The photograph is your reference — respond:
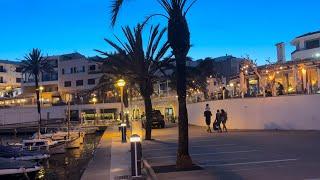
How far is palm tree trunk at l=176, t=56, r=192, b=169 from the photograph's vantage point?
16.1 metres

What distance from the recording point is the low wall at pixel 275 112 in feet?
104

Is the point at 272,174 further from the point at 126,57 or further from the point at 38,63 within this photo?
the point at 38,63

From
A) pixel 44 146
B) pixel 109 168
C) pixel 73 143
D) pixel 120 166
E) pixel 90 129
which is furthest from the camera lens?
pixel 90 129

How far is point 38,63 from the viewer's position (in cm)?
9788

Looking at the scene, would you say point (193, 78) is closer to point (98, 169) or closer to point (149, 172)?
point (98, 169)

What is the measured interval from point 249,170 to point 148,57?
1992cm

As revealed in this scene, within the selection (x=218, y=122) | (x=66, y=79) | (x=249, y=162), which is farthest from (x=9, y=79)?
(x=249, y=162)

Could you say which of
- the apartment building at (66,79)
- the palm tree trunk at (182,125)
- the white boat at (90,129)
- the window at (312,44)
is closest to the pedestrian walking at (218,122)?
the palm tree trunk at (182,125)

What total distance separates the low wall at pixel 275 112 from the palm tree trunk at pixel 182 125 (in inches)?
683

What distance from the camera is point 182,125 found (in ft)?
53.3

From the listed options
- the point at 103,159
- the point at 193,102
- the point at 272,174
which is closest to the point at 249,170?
the point at 272,174

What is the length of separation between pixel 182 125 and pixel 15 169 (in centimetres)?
913

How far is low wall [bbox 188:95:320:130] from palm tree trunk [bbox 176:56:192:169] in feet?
56.9

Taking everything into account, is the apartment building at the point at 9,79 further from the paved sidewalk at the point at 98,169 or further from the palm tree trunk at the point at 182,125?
the palm tree trunk at the point at 182,125
